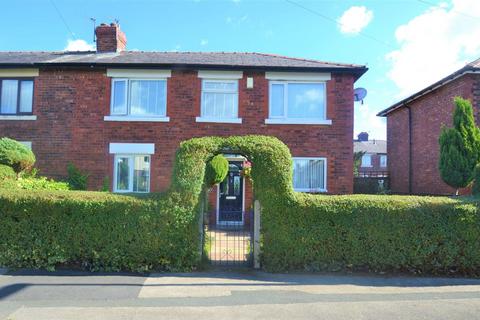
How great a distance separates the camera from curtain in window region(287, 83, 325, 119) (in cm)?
1293

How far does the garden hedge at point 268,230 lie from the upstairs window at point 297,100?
569 centimetres

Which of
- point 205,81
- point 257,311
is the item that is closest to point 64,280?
point 257,311

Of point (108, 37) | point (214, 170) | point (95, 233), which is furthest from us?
point (108, 37)

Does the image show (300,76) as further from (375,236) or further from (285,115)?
(375,236)

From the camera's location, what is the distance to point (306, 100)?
13.0 meters

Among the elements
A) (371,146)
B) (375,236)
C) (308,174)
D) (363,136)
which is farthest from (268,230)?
(363,136)

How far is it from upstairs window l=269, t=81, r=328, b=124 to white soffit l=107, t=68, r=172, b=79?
3462 mm

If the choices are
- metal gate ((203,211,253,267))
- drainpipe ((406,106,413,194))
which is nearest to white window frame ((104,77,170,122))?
metal gate ((203,211,253,267))

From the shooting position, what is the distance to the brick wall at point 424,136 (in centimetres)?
1343

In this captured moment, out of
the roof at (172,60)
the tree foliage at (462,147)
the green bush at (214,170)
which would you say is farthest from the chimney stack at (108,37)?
the tree foliage at (462,147)

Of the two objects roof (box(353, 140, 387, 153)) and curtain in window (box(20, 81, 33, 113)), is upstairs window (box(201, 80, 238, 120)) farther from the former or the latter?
roof (box(353, 140, 387, 153))

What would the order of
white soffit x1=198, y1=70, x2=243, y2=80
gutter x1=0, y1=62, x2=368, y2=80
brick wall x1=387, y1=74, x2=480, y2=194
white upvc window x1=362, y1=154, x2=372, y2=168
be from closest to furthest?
gutter x1=0, y1=62, x2=368, y2=80 → white soffit x1=198, y1=70, x2=243, y2=80 → brick wall x1=387, y1=74, x2=480, y2=194 → white upvc window x1=362, y1=154, x2=372, y2=168

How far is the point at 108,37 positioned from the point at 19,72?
325 centimetres

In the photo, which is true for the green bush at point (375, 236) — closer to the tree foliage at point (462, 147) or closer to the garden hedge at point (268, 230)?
the garden hedge at point (268, 230)
